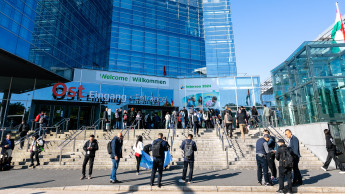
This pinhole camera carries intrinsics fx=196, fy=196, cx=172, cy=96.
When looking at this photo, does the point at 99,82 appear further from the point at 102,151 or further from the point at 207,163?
the point at 207,163

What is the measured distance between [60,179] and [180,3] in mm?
40100

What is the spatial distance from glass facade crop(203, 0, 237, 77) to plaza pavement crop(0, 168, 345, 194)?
28.6 m

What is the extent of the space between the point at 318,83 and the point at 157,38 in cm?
2938

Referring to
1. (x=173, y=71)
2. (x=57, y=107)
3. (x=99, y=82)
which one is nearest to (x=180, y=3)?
(x=173, y=71)

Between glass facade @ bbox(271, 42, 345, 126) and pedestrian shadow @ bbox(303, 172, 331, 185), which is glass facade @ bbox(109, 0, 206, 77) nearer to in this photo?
glass facade @ bbox(271, 42, 345, 126)

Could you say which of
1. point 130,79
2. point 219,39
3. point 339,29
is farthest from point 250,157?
point 219,39

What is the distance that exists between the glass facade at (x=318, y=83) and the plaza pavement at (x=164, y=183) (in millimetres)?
3601

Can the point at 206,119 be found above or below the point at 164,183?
above

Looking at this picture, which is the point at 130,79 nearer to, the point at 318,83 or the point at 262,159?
the point at 318,83

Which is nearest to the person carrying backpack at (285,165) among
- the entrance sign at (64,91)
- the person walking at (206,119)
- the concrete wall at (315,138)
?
the concrete wall at (315,138)

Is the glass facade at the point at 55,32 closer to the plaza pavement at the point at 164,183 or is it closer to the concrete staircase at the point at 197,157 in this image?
the concrete staircase at the point at 197,157

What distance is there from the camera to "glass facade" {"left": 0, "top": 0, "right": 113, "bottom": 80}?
15.2m

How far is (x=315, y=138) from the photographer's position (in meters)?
9.41

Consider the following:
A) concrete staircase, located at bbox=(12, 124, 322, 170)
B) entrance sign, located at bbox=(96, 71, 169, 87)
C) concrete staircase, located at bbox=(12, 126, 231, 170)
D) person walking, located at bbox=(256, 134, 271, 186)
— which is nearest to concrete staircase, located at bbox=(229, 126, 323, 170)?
concrete staircase, located at bbox=(12, 124, 322, 170)
